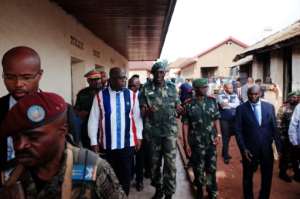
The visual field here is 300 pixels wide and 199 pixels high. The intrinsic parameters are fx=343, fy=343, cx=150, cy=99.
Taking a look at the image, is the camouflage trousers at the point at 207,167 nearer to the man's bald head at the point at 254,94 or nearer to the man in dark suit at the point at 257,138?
the man in dark suit at the point at 257,138

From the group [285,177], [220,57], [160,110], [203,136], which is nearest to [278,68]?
[285,177]

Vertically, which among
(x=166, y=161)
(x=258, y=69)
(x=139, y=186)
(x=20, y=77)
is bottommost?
(x=139, y=186)

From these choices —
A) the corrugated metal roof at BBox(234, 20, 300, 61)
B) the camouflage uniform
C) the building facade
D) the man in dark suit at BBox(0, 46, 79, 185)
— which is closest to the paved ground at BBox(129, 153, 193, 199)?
the man in dark suit at BBox(0, 46, 79, 185)

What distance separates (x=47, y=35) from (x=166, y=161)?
284 centimetres

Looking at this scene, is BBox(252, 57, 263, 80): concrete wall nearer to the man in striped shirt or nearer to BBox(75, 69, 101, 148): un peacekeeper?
BBox(75, 69, 101, 148): un peacekeeper

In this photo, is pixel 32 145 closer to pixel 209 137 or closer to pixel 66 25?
pixel 209 137

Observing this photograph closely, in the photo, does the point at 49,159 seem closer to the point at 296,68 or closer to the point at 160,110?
the point at 160,110

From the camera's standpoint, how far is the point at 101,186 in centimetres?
158

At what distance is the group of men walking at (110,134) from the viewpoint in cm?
149

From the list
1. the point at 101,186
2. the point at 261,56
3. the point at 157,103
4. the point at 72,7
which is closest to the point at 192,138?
the point at 157,103

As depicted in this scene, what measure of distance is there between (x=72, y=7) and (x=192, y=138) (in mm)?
3340

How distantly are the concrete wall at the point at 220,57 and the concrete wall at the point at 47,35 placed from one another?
28.1 meters

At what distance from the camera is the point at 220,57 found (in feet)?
117

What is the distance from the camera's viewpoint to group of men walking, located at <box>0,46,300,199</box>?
149 centimetres
